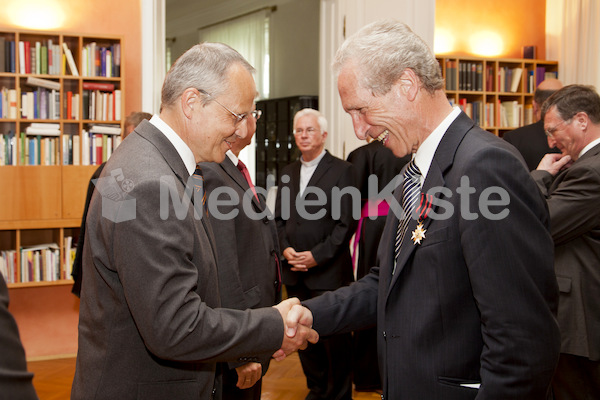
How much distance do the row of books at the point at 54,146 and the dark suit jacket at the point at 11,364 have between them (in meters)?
4.69

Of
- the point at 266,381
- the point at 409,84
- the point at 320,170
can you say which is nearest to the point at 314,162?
the point at 320,170

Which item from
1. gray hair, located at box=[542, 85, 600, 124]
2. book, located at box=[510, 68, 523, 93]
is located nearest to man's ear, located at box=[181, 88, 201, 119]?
gray hair, located at box=[542, 85, 600, 124]

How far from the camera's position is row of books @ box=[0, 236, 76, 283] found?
5.04 meters

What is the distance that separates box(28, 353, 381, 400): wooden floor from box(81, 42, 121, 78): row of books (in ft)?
8.85

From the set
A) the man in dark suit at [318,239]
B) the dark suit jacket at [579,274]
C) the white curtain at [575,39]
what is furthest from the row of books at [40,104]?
the white curtain at [575,39]

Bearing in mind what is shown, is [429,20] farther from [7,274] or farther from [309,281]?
[7,274]

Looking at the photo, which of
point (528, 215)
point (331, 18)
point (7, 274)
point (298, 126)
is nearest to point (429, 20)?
point (331, 18)

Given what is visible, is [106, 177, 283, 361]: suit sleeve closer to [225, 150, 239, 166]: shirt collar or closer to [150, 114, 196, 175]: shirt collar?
[150, 114, 196, 175]: shirt collar

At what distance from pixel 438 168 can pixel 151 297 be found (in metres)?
0.82

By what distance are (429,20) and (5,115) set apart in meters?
4.26

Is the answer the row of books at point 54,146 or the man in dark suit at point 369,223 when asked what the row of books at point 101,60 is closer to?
the row of books at point 54,146

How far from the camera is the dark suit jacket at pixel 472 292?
4.48 ft

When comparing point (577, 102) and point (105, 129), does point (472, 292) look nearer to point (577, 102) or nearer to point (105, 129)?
point (577, 102)

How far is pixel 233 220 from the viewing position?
2.52 m
